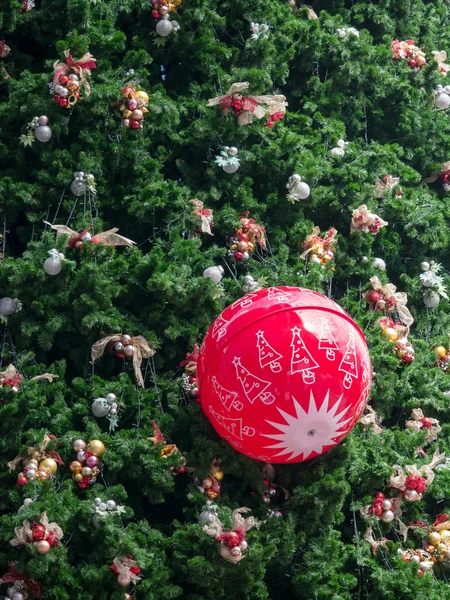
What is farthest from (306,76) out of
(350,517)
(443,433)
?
(350,517)

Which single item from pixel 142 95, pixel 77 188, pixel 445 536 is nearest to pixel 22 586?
pixel 77 188

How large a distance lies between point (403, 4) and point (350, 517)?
245 cm

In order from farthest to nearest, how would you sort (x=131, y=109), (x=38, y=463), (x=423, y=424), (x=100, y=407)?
(x=423, y=424) → (x=131, y=109) → (x=100, y=407) → (x=38, y=463)

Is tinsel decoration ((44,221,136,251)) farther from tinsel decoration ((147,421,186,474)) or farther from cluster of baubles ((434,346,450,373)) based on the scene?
cluster of baubles ((434,346,450,373))

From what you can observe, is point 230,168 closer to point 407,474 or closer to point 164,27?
point 164,27

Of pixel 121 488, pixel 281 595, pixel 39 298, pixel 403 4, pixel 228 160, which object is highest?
pixel 403 4

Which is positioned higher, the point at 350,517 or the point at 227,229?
the point at 227,229

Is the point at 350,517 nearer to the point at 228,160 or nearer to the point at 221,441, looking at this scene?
the point at 221,441

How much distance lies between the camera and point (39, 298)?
3.24 m

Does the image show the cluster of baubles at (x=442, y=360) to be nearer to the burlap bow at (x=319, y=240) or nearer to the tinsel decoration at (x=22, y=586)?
the burlap bow at (x=319, y=240)

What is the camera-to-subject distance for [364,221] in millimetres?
3836

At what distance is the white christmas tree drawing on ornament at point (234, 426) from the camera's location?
2.96m

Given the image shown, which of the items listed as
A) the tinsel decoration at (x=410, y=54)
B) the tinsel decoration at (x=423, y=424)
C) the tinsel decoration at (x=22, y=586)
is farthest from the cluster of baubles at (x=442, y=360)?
the tinsel decoration at (x=22, y=586)

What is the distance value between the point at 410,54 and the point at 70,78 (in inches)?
70.3
